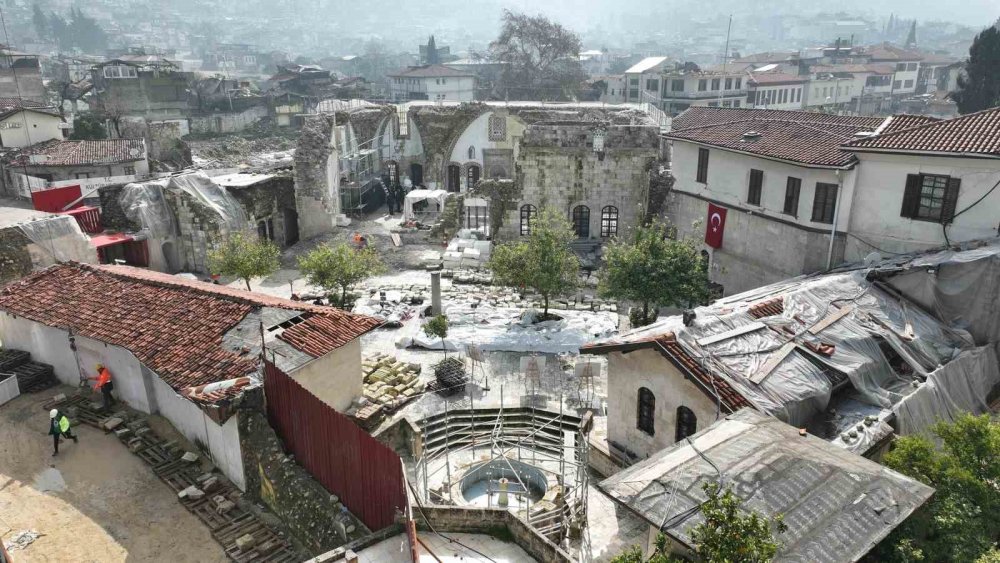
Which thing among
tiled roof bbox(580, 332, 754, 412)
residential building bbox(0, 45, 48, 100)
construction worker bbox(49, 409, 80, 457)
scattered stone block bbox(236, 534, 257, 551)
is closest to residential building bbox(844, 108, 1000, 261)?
tiled roof bbox(580, 332, 754, 412)

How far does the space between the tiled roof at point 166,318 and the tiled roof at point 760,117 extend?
56.8 ft

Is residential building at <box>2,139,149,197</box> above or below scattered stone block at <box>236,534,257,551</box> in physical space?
above

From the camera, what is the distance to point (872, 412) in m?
13.8

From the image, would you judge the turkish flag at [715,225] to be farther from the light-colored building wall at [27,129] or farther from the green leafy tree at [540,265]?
the light-colored building wall at [27,129]

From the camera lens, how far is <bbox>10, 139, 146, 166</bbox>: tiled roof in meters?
35.7

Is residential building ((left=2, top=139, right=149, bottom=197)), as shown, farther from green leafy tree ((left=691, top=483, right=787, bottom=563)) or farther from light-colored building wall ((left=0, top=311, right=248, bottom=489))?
green leafy tree ((left=691, top=483, right=787, bottom=563))

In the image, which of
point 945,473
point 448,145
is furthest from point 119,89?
point 945,473

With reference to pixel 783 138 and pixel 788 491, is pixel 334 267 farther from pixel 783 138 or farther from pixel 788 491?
pixel 788 491

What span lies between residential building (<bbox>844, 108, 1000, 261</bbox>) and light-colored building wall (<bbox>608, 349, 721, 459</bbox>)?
32.5 feet

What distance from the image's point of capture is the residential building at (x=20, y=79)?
61.6 meters

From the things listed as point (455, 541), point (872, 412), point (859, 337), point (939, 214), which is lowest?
point (455, 541)

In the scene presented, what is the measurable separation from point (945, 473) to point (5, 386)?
20146 mm

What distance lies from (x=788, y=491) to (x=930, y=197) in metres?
13.6

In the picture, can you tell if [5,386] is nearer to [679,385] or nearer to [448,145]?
[679,385]
